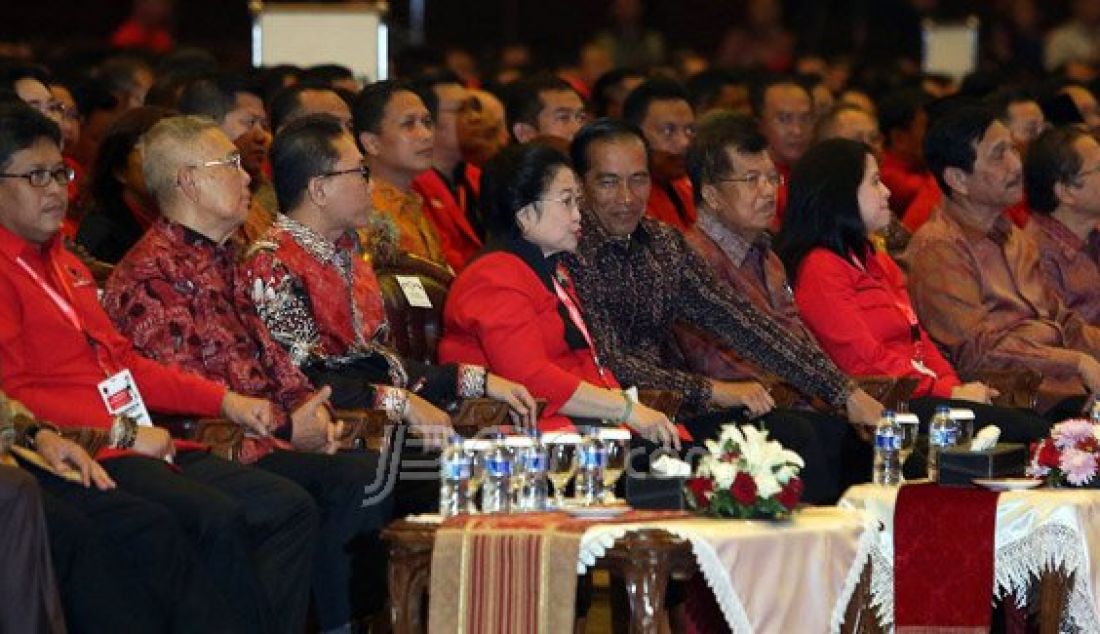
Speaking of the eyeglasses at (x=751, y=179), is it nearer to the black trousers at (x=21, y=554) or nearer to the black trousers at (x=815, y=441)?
the black trousers at (x=815, y=441)

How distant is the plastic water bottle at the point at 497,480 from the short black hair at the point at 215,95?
2.33 meters

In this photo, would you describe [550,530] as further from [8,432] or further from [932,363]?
[932,363]

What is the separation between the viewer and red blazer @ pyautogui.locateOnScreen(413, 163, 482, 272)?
7.81 meters

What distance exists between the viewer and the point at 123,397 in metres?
5.40

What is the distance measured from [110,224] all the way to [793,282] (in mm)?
1951

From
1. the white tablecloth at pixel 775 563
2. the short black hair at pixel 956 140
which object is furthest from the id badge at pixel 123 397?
the short black hair at pixel 956 140

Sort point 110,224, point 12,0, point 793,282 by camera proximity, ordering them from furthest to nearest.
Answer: point 12,0 < point 793,282 < point 110,224

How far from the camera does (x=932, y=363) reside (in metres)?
7.25

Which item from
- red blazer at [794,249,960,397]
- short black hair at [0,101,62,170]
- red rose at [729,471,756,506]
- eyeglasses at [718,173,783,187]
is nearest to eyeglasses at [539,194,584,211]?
eyeglasses at [718,173,783,187]

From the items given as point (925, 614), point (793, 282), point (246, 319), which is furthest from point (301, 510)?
point (793, 282)

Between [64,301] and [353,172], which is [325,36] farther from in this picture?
[64,301]

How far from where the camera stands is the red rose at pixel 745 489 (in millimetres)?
5242

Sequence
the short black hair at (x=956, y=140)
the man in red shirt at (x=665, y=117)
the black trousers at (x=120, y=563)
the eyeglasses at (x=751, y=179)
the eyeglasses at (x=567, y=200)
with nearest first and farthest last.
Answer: the black trousers at (x=120, y=563), the eyeglasses at (x=567, y=200), the eyeglasses at (x=751, y=179), the short black hair at (x=956, y=140), the man in red shirt at (x=665, y=117)

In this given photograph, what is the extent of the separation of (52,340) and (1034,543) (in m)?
2.25
